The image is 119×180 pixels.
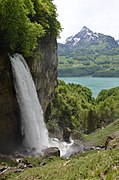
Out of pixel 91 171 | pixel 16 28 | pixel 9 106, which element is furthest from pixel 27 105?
pixel 91 171

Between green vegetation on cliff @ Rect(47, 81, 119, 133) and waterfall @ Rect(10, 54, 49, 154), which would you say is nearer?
waterfall @ Rect(10, 54, 49, 154)

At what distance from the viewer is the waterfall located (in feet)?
88.9

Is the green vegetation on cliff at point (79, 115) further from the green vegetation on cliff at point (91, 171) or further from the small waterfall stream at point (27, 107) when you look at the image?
the green vegetation on cliff at point (91, 171)

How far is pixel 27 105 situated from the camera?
29062 millimetres

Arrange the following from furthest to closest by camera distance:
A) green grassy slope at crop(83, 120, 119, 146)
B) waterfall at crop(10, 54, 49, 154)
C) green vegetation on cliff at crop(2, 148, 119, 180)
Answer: green grassy slope at crop(83, 120, 119, 146)
waterfall at crop(10, 54, 49, 154)
green vegetation on cliff at crop(2, 148, 119, 180)

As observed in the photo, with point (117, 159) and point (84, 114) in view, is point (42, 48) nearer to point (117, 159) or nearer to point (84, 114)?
point (117, 159)

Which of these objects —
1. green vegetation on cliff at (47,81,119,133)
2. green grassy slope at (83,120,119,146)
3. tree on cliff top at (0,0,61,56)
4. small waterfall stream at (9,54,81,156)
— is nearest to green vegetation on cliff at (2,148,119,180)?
tree on cliff top at (0,0,61,56)

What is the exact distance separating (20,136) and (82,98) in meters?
72.4

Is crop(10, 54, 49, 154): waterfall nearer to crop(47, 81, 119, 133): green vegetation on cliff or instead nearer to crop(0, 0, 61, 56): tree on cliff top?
crop(0, 0, 61, 56): tree on cliff top

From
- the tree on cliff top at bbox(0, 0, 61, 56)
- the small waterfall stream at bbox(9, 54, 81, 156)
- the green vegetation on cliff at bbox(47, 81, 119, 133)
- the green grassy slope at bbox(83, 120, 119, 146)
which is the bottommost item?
the green vegetation on cliff at bbox(47, 81, 119, 133)

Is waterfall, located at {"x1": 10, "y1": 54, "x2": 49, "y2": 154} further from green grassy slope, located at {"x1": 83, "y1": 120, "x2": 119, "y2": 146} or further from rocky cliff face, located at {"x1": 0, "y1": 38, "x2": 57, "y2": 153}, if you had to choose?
green grassy slope, located at {"x1": 83, "y1": 120, "x2": 119, "y2": 146}

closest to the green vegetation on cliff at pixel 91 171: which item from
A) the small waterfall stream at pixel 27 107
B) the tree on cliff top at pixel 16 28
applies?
the tree on cliff top at pixel 16 28

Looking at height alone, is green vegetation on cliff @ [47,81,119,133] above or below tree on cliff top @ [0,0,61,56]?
below

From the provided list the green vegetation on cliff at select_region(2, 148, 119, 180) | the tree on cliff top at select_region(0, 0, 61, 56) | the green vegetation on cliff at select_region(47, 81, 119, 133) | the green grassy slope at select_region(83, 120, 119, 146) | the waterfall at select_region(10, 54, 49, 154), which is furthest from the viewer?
the green vegetation on cliff at select_region(47, 81, 119, 133)
